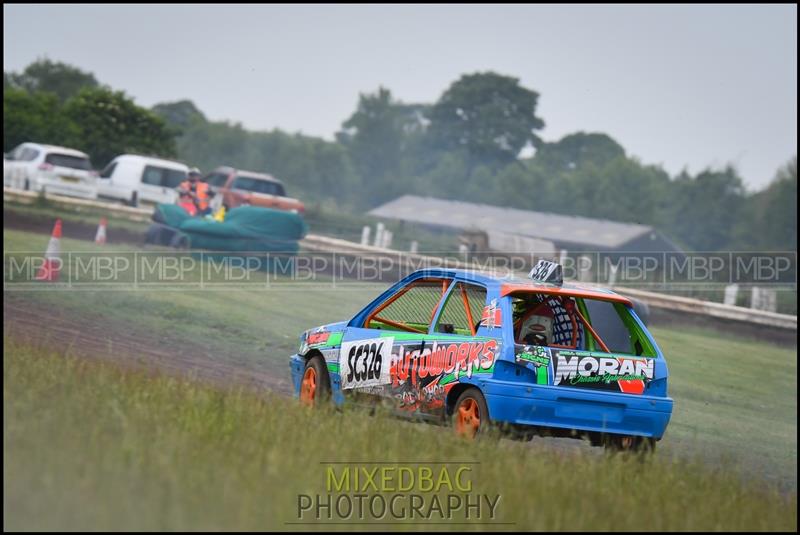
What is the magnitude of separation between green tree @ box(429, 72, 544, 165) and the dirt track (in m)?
82.4

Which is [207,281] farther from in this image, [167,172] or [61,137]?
[61,137]

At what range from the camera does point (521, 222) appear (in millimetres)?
67562

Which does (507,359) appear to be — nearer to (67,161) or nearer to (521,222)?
(67,161)

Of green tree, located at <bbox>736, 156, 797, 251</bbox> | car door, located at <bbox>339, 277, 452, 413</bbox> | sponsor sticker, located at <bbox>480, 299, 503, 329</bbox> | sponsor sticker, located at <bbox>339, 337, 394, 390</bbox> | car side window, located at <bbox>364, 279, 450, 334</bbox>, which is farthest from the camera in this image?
green tree, located at <bbox>736, 156, 797, 251</bbox>

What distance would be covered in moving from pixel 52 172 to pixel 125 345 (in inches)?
874

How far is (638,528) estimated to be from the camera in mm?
6234

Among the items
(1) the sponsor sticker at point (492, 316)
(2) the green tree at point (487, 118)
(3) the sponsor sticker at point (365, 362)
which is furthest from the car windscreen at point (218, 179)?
(2) the green tree at point (487, 118)

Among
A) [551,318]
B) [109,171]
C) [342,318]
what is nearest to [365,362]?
[551,318]

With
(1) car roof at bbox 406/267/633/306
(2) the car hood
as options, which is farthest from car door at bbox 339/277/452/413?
(1) car roof at bbox 406/267/633/306

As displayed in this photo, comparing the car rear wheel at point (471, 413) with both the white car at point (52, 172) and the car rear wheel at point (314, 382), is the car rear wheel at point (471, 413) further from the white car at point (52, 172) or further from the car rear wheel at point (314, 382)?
the white car at point (52, 172)

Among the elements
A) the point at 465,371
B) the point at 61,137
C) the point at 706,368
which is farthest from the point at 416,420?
the point at 61,137

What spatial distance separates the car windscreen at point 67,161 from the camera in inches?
1423

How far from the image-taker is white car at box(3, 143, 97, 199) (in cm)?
3606

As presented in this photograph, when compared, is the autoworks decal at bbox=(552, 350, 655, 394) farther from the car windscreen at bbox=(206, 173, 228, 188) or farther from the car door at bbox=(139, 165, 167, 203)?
the car door at bbox=(139, 165, 167, 203)
